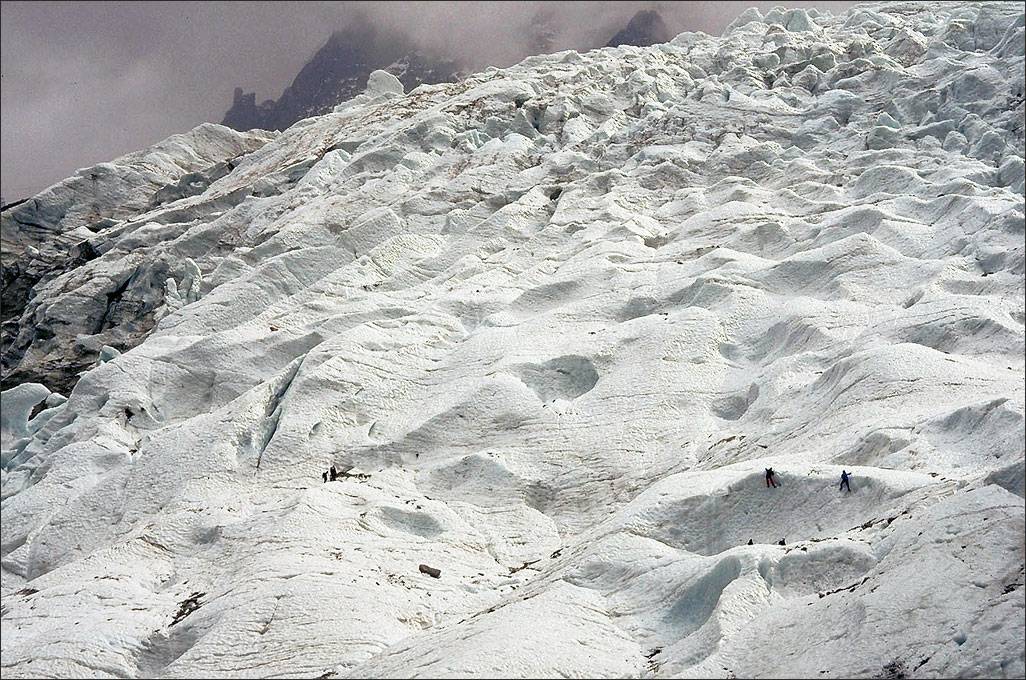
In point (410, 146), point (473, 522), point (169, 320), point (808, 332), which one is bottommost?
point (473, 522)

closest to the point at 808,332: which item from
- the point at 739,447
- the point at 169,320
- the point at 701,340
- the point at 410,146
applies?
the point at 701,340

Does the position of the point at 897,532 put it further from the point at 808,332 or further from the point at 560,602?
the point at 808,332

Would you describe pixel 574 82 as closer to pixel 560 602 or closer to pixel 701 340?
pixel 701 340

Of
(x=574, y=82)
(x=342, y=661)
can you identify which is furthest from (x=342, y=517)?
(x=574, y=82)

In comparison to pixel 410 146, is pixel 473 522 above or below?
below

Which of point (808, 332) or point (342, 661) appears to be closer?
point (342, 661)

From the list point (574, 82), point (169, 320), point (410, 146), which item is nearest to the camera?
point (169, 320)

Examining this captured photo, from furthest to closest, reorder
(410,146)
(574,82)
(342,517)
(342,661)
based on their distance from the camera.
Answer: (574,82), (410,146), (342,517), (342,661)
